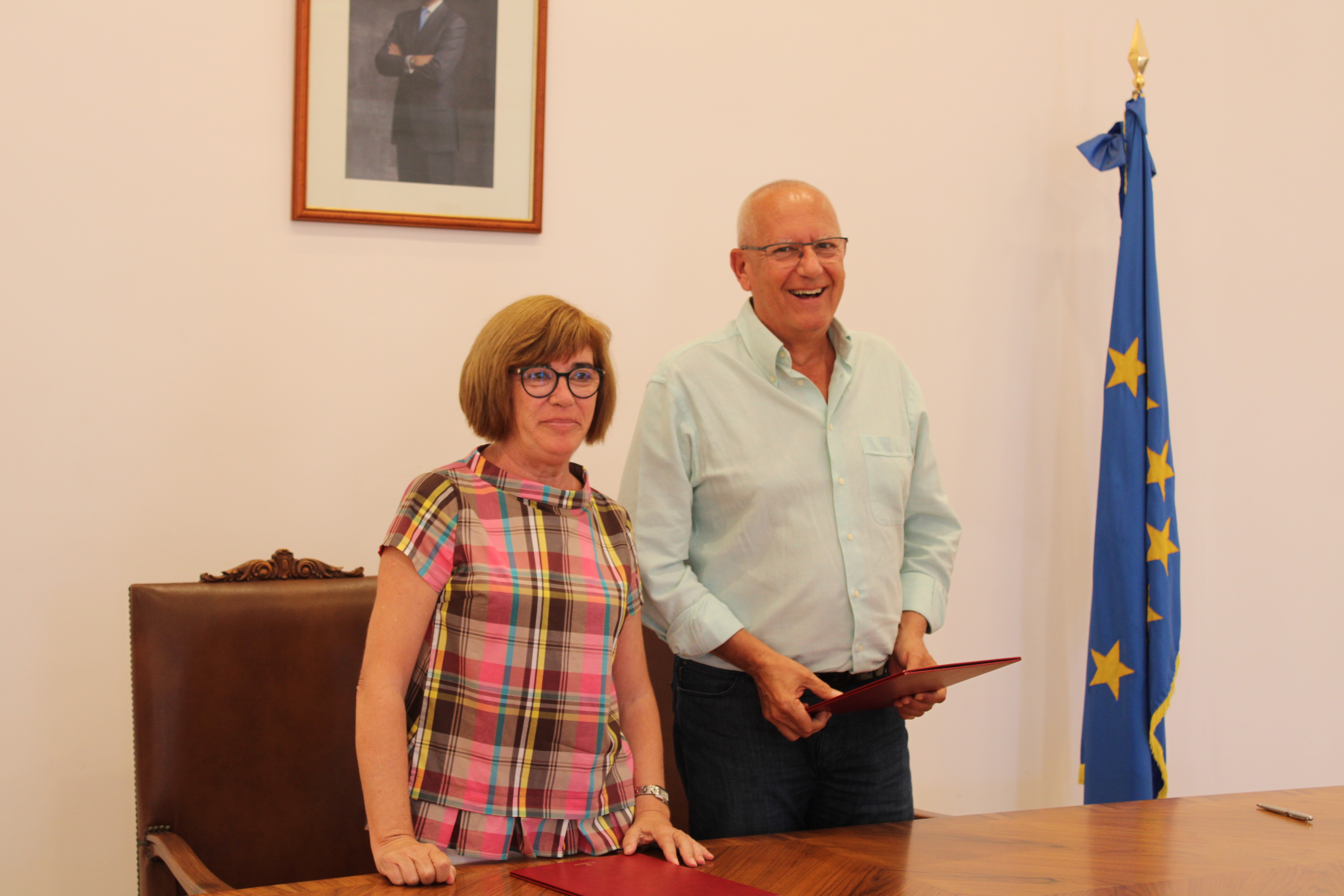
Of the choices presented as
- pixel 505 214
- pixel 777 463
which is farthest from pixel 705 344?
pixel 505 214

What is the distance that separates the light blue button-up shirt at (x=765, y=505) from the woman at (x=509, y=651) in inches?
11.2

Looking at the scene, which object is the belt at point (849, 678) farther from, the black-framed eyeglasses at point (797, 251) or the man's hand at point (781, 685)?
the black-framed eyeglasses at point (797, 251)

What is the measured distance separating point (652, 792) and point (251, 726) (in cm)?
84

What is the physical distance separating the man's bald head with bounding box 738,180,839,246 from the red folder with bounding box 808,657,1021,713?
799mm

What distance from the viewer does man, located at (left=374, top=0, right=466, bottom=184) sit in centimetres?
241

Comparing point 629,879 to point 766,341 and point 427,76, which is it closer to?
point 766,341

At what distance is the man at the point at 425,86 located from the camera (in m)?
2.41

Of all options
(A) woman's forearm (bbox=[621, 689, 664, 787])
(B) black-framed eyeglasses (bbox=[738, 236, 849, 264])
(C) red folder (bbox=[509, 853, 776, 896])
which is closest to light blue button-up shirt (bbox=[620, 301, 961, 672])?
(B) black-framed eyeglasses (bbox=[738, 236, 849, 264])

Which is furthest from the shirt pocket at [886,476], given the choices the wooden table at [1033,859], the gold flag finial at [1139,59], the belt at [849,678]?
the gold flag finial at [1139,59]

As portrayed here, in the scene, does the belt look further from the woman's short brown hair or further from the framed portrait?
the framed portrait

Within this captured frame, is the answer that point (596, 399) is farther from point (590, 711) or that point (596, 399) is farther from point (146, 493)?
point (146, 493)

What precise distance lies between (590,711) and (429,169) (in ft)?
4.65

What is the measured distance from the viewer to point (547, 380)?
61.1 inches

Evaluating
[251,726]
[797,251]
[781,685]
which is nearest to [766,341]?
[797,251]
